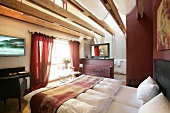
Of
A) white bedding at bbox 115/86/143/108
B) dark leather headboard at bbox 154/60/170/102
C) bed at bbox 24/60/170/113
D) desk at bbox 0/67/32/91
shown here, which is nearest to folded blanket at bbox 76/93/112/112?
bed at bbox 24/60/170/113

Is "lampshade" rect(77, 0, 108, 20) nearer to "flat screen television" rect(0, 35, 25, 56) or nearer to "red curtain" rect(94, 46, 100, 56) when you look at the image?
"flat screen television" rect(0, 35, 25, 56)

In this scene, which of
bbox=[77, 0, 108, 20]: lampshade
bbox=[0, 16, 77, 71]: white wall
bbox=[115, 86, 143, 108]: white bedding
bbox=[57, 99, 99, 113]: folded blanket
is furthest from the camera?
bbox=[0, 16, 77, 71]: white wall

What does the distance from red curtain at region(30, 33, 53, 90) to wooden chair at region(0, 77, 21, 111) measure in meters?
1.17

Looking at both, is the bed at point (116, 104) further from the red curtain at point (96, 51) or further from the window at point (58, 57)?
the red curtain at point (96, 51)

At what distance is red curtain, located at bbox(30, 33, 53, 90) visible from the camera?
11.0 feet

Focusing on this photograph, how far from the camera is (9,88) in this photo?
2.17 meters

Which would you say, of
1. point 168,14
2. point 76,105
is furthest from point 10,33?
point 168,14

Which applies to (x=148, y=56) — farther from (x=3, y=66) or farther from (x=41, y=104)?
(x=3, y=66)

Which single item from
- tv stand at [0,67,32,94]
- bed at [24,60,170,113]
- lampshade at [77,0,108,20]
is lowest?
bed at [24,60,170,113]

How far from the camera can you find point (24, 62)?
10.7ft

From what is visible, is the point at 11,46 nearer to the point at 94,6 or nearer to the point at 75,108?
the point at 94,6

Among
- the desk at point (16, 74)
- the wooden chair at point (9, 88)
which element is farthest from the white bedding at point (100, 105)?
the desk at point (16, 74)

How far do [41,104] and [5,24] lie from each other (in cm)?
254

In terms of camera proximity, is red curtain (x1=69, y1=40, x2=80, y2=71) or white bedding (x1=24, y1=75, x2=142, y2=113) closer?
white bedding (x1=24, y1=75, x2=142, y2=113)
